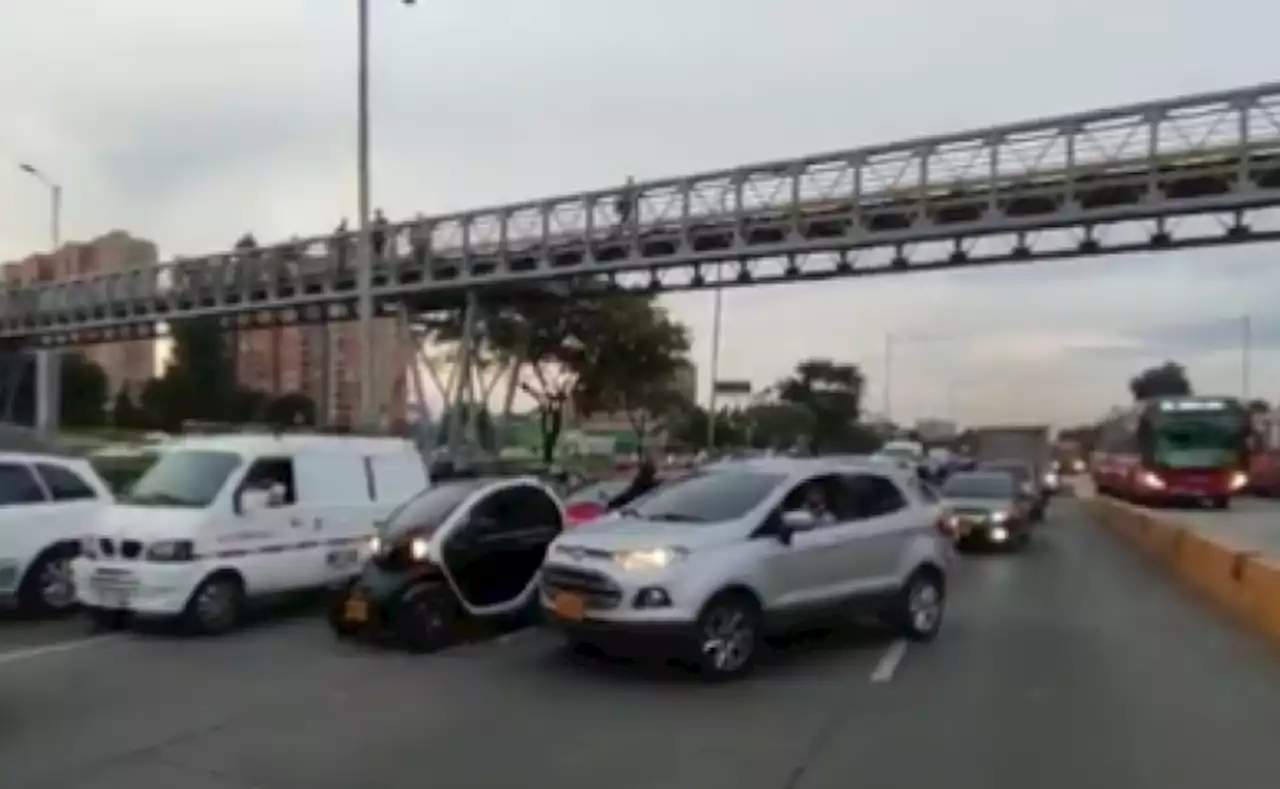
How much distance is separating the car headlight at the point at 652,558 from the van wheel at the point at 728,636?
1.44ft

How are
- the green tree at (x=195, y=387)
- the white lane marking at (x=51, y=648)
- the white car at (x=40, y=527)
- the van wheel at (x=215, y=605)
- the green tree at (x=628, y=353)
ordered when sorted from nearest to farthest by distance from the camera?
the white lane marking at (x=51, y=648) < the van wheel at (x=215, y=605) < the white car at (x=40, y=527) < the green tree at (x=628, y=353) < the green tree at (x=195, y=387)

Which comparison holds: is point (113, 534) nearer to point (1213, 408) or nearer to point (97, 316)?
point (1213, 408)

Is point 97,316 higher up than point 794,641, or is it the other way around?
point 97,316

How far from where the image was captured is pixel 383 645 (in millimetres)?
11891

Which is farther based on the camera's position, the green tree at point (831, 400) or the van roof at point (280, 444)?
the green tree at point (831, 400)

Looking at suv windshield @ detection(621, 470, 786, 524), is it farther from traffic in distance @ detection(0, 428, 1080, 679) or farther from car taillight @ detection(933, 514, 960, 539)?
car taillight @ detection(933, 514, 960, 539)

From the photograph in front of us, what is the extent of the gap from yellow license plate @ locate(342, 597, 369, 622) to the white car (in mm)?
3394

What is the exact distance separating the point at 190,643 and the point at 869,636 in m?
6.39

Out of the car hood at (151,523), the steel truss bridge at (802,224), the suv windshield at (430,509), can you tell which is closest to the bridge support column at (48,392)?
the steel truss bridge at (802,224)

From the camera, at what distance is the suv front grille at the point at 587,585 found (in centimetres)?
1012

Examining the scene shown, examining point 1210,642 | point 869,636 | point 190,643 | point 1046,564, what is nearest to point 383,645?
point 190,643

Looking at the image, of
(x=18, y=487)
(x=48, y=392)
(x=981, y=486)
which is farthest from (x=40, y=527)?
(x=48, y=392)

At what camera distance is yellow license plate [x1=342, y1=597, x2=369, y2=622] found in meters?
11.6

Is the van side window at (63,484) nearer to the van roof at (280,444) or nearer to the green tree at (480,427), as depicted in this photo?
the van roof at (280,444)
